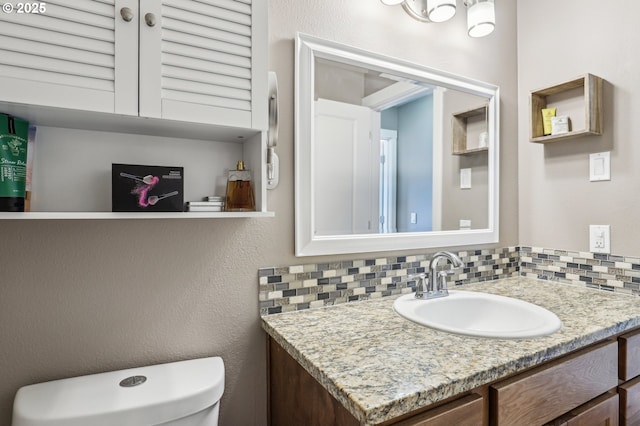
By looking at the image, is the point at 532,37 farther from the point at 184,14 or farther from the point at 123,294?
the point at 123,294

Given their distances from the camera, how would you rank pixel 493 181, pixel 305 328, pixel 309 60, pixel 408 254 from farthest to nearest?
pixel 493 181 < pixel 408 254 < pixel 309 60 < pixel 305 328

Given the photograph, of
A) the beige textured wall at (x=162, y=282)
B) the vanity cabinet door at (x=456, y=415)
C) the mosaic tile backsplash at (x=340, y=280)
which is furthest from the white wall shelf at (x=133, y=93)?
the vanity cabinet door at (x=456, y=415)

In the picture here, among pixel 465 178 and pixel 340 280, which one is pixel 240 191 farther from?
pixel 465 178

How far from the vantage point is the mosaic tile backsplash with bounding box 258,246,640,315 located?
1.22 meters

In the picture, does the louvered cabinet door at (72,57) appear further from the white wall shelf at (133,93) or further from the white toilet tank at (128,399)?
the white toilet tank at (128,399)

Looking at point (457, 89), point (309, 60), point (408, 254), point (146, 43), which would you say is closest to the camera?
point (146, 43)

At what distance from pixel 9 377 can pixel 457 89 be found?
6.13 feet

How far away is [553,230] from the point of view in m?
1.69

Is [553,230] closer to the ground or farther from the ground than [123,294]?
farther from the ground

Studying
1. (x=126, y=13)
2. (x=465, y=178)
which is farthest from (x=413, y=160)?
(x=126, y=13)

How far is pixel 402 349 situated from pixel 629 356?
80 centimetres

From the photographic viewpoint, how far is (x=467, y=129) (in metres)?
1.67

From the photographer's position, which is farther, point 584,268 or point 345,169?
point 584,268

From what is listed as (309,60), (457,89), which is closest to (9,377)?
(309,60)
